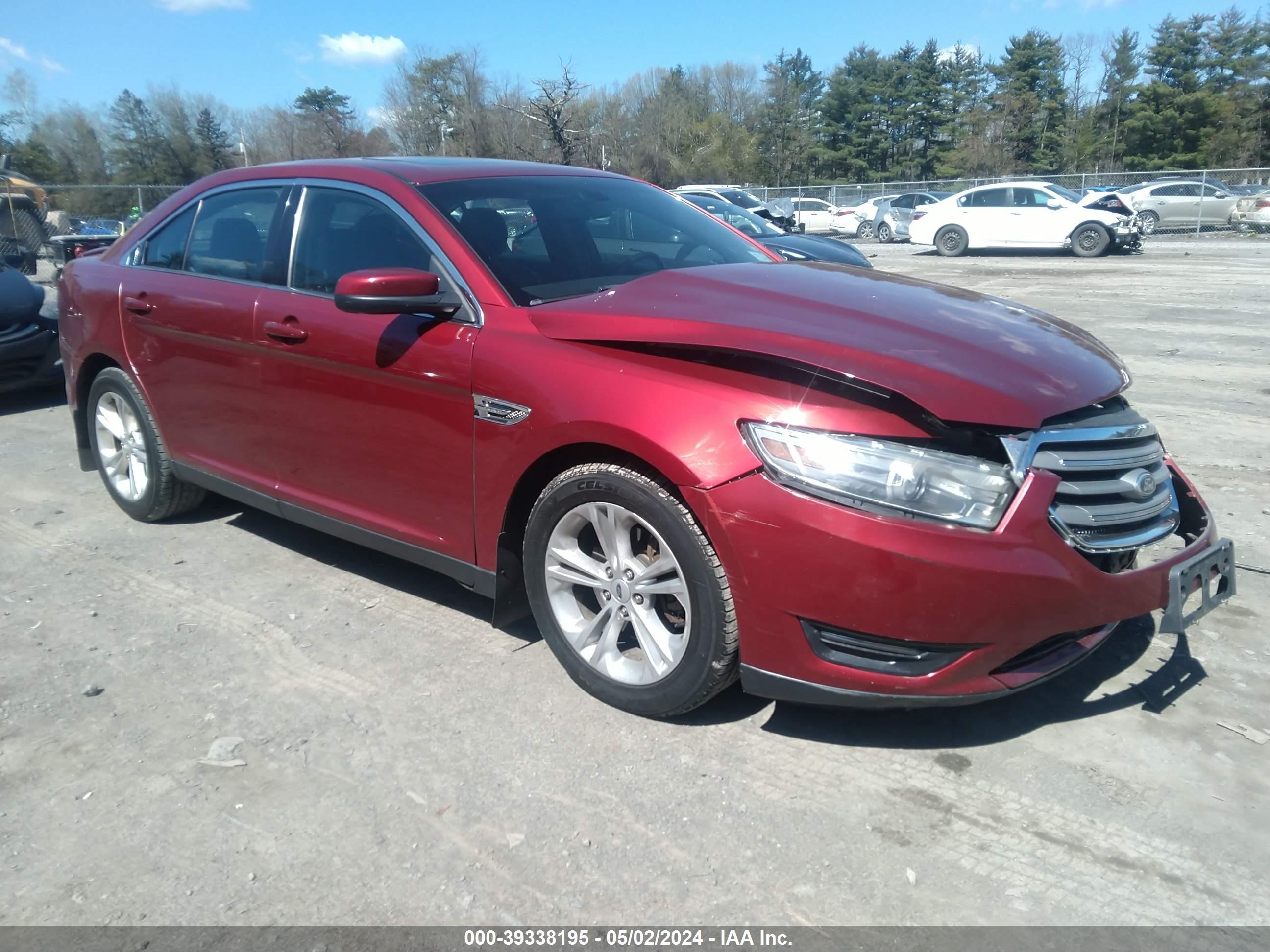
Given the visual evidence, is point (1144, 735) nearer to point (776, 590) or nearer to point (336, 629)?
point (776, 590)

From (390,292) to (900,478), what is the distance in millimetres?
1764

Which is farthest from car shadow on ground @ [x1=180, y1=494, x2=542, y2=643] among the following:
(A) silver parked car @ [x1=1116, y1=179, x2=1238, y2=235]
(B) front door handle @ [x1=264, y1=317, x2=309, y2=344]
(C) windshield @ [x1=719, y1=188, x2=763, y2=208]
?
(A) silver parked car @ [x1=1116, y1=179, x2=1238, y2=235]

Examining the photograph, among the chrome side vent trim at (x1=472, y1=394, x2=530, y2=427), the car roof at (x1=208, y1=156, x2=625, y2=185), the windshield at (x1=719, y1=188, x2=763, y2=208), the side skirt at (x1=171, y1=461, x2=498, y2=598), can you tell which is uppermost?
the windshield at (x1=719, y1=188, x2=763, y2=208)

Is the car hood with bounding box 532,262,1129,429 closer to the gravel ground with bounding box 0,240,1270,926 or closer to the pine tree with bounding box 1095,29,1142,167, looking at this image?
the gravel ground with bounding box 0,240,1270,926

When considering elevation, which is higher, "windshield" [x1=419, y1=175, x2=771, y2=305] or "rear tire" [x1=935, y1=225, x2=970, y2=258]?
"windshield" [x1=419, y1=175, x2=771, y2=305]

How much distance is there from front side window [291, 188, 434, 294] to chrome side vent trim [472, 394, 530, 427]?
0.59 meters

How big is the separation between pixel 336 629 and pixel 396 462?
786 mm

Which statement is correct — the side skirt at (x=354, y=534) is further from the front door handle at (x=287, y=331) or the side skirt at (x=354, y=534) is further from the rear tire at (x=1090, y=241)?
the rear tire at (x=1090, y=241)

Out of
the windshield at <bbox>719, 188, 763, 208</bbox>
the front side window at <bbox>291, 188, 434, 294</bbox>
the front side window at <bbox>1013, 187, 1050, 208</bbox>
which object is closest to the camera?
the front side window at <bbox>291, 188, 434, 294</bbox>

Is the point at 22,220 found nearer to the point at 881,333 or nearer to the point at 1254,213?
the point at 881,333

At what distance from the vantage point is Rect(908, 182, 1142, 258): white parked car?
71.8 ft

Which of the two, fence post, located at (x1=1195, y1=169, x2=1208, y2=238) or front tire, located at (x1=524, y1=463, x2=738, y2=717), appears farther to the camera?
fence post, located at (x1=1195, y1=169, x2=1208, y2=238)

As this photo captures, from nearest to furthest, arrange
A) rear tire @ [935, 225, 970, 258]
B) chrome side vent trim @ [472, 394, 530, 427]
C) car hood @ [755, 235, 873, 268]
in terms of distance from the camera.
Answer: chrome side vent trim @ [472, 394, 530, 427], car hood @ [755, 235, 873, 268], rear tire @ [935, 225, 970, 258]

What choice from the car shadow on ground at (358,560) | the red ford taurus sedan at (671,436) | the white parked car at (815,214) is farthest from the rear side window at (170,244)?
the white parked car at (815,214)
